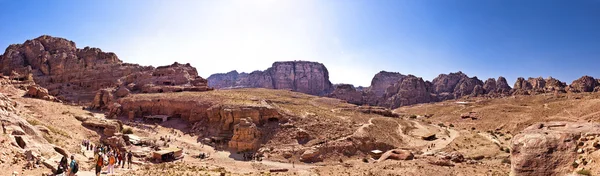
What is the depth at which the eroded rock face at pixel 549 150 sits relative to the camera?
9.86 meters

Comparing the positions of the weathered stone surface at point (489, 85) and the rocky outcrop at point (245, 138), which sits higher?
the weathered stone surface at point (489, 85)

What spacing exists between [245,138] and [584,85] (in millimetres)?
129411

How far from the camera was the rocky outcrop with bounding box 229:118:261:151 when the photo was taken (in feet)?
131

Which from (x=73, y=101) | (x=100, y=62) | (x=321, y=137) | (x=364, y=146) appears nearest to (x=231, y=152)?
(x=321, y=137)

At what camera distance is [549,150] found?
1015cm

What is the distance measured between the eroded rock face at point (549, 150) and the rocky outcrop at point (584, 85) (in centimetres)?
12890

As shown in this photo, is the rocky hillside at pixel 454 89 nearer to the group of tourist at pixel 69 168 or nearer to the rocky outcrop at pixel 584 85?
the rocky outcrop at pixel 584 85

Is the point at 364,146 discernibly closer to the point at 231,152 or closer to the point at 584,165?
the point at 231,152

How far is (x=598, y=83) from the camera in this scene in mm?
121875

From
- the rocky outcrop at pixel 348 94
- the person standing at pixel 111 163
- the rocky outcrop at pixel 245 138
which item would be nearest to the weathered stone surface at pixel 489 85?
the rocky outcrop at pixel 348 94

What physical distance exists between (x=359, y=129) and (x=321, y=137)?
20.9 feet

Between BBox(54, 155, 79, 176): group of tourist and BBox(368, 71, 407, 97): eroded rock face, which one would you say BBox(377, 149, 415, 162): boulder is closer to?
BBox(54, 155, 79, 176): group of tourist

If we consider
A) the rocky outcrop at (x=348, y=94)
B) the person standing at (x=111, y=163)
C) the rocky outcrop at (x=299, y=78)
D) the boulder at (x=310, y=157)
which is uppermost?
the rocky outcrop at (x=299, y=78)

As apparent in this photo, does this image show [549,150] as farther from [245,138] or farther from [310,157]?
[245,138]
